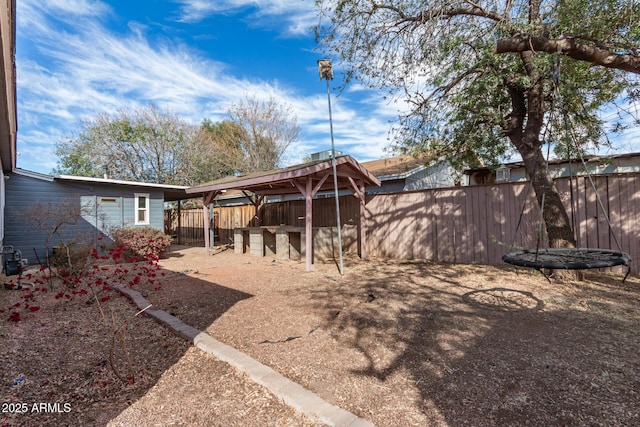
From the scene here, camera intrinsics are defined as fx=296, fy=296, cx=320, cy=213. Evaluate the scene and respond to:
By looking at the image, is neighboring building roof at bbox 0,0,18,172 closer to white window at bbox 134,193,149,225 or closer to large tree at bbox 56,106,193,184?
white window at bbox 134,193,149,225

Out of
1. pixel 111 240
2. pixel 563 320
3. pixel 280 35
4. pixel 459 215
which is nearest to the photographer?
pixel 563 320

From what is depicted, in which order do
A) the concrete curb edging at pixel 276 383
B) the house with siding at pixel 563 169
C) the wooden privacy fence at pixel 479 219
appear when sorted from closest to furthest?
the concrete curb edging at pixel 276 383 < the wooden privacy fence at pixel 479 219 < the house with siding at pixel 563 169

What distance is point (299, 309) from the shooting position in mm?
4121

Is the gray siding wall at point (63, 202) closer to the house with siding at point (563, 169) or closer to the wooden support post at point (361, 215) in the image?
the wooden support post at point (361, 215)

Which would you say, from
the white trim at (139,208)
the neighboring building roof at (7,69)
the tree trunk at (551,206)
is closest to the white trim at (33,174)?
the white trim at (139,208)

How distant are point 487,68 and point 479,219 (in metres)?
3.29

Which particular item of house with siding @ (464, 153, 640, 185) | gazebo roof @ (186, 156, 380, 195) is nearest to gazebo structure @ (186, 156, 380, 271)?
gazebo roof @ (186, 156, 380, 195)

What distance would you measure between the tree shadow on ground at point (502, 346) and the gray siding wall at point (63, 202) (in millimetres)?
7968

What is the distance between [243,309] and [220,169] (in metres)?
17.9

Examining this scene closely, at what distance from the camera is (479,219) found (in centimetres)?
702

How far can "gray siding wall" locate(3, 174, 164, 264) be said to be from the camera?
8508mm

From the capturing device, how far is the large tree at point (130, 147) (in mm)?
17234

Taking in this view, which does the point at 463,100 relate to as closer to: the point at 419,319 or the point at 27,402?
the point at 419,319

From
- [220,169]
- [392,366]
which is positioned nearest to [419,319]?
[392,366]
